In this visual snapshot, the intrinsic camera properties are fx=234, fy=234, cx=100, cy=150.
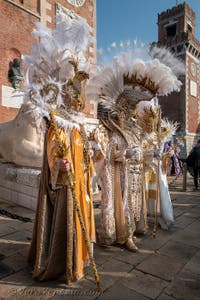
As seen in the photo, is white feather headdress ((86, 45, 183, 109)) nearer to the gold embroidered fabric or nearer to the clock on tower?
the gold embroidered fabric

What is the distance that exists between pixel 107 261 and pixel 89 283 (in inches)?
21.5

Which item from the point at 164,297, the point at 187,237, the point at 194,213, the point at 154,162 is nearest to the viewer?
the point at 164,297

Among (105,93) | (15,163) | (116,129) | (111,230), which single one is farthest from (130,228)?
(15,163)

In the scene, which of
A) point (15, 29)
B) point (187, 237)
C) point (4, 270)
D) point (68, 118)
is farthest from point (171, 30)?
point (4, 270)

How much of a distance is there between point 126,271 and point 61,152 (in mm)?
1615

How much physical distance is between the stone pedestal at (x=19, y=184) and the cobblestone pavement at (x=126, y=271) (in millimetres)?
1023

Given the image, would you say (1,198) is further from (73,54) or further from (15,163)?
(73,54)

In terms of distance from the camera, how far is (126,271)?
2.75m

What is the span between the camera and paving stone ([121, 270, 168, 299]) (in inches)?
93.2

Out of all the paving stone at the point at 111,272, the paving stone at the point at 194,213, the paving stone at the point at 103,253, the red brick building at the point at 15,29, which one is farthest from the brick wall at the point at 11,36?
the paving stone at the point at 111,272

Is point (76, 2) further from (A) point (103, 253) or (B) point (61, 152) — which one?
(A) point (103, 253)

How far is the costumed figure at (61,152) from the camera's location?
7.91ft

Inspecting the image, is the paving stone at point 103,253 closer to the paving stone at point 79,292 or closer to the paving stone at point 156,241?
the paving stone at point 156,241

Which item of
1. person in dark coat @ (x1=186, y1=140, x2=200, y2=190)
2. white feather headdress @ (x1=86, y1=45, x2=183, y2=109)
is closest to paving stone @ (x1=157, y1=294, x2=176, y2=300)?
white feather headdress @ (x1=86, y1=45, x2=183, y2=109)
